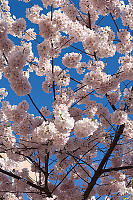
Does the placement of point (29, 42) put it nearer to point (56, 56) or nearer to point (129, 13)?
point (56, 56)

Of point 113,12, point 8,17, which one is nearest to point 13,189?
point 8,17

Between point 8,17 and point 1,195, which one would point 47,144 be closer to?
point 1,195

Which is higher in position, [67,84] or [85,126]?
[67,84]

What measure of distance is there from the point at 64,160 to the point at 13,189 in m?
1.66

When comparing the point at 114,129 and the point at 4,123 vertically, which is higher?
the point at 114,129

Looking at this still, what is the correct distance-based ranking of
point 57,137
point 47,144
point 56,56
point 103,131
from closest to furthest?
point 57,137 < point 47,144 < point 56,56 < point 103,131

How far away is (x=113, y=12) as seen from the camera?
476 centimetres

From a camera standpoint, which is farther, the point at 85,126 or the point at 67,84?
the point at 67,84

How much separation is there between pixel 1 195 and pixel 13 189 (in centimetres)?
32

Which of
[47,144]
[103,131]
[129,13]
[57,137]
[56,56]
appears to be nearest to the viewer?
[57,137]

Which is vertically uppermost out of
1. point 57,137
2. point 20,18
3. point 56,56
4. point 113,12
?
point 113,12

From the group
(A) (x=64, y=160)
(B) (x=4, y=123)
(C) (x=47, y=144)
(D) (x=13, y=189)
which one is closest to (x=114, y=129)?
(A) (x=64, y=160)

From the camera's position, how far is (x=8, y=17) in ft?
18.3

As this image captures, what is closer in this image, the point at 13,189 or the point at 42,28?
the point at 42,28
